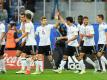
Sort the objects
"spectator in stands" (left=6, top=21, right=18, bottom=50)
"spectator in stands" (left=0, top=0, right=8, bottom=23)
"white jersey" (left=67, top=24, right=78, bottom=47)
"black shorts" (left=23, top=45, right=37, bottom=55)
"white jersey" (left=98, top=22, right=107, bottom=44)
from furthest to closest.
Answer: "spectator in stands" (left=0, top=0, right=8, bottom=23) < "spectator in stands" (left=6, top=21, right=18, bottom=50) < "white jersey" (left=98, top=22, right=107, bottom=44) < "white jersey" (left=67, top=24, right=78, bottom=47) < "black shorts" (left=23, top=45, right=37, bottom=55)

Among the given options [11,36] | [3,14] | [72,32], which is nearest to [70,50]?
[72,32]

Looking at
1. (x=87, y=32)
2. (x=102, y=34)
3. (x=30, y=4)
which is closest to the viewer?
(x=87, y=32)

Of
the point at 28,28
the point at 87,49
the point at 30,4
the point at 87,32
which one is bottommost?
the point at 87,49

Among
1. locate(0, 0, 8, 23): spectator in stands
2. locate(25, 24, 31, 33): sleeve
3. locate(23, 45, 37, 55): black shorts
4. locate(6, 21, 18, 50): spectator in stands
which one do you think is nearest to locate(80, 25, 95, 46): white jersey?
locate(23, 45, 37, 55): black shorts

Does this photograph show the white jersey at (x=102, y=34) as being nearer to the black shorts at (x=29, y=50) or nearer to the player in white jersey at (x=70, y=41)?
the player in white jersey at (x=70, y=41)

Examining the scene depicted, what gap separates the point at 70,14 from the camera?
30.9 m

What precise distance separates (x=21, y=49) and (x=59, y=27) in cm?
243

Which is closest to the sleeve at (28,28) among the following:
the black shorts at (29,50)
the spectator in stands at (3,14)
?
the black shorts at (29,50)

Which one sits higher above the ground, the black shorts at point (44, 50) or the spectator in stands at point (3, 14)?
the spectator in stands at point (3, 14)

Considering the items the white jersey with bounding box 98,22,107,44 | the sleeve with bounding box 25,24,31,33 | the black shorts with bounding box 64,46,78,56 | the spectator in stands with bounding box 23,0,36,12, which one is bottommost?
the black shorts with bounding box 64,46,78,56

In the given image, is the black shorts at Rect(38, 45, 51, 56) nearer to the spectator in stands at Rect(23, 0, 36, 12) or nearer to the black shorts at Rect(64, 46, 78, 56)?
the black shorts at Rect(64, 46, 78, 56)

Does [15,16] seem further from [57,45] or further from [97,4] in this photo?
[57,45]

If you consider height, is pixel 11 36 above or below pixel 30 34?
below

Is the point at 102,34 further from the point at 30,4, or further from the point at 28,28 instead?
the point at 30,4
